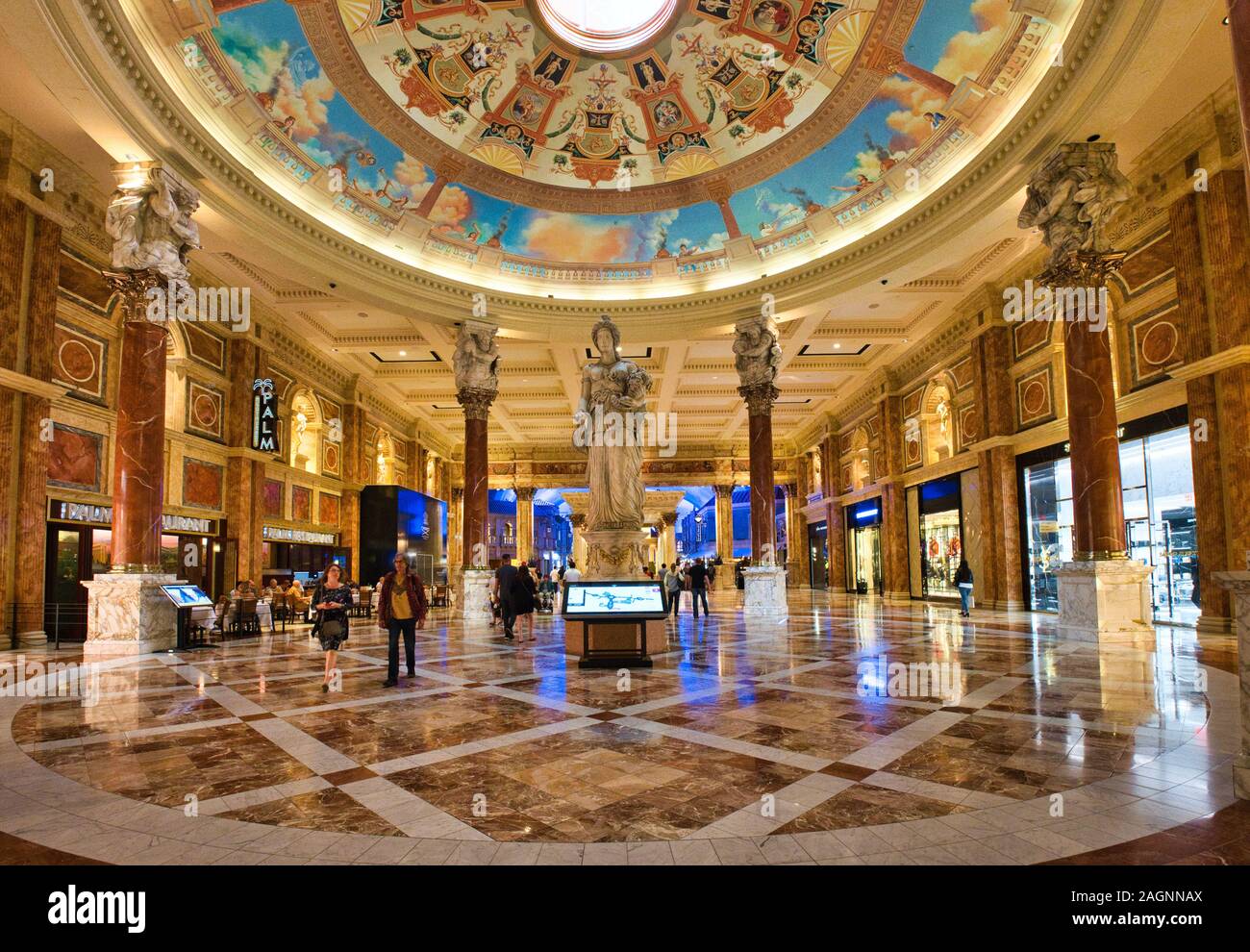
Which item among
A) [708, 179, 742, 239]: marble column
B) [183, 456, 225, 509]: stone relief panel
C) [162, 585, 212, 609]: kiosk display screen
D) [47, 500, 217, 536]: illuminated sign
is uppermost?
[708, 179, 742, 239]: marble column

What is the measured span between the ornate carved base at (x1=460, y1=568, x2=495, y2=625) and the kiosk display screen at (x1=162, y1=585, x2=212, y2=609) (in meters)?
5.31

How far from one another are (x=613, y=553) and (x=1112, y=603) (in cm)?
632

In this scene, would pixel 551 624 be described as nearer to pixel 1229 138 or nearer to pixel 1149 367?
pixel 1149 367

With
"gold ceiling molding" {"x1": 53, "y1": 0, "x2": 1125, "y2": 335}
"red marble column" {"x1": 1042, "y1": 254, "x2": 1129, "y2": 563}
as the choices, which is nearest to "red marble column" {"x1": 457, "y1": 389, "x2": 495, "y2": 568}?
"gold ceiling molding" {"x1": 53, "y1": 0, "x2": 1125, "y2": 335}

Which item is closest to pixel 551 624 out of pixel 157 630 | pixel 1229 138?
pixel 157 630

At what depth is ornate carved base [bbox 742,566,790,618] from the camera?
13438 millimetres

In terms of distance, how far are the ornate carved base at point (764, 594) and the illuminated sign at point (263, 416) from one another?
1155cm

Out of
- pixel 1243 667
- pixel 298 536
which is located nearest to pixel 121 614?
pixel 298 536

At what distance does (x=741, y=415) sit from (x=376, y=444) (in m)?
14.1

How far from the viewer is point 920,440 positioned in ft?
64.3

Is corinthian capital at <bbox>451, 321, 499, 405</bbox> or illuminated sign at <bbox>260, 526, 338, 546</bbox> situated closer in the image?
corinthian capital at <bbox>451, 321, 499, 405</bbox>

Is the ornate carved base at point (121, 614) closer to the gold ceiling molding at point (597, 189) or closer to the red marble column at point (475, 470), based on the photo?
the red marble column at point (475, 470)

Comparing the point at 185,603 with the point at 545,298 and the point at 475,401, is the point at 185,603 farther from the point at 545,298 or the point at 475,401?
the point at 545,298

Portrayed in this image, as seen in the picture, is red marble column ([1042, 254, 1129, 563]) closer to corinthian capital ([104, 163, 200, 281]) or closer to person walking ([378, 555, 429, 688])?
person walking ([378, 555, 429, 688])
